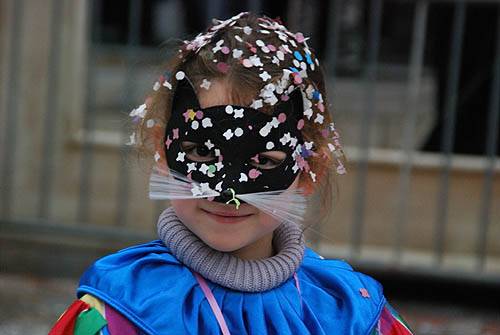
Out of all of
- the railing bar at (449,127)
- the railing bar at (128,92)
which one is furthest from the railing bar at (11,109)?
the railing bar at (449,127)

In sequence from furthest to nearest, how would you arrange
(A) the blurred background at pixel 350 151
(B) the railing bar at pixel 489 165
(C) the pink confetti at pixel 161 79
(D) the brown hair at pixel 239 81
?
(A) the blurred background at pixel 350 151
(B) the railing bar at pixel 489 165
(C) the pink confetti at pixel 161 79
(D) the brown hair at pixel 239 81

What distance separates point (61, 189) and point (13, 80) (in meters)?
0.70

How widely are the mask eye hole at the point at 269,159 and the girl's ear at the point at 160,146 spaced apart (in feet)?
0.69

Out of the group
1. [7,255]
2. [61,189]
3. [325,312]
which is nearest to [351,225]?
[61,189]

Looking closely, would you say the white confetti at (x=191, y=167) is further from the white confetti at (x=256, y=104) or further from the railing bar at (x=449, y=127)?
the railing bar at (x=449, y=127)

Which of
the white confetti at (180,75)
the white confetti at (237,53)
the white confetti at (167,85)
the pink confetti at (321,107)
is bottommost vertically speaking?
the pink confetti at (321,107)

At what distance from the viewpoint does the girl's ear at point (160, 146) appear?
166 cm

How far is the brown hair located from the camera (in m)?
1.58

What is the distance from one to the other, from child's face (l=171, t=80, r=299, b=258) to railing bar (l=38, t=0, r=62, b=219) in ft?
9.78

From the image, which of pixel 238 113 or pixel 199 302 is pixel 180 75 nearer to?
pixel 238 113

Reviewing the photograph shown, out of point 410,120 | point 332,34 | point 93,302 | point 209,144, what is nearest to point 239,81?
point 209,144

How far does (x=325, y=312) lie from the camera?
1.66 m

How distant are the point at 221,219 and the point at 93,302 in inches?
12.1

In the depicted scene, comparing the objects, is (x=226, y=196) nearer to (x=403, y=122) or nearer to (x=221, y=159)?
(x=221, y=159)
